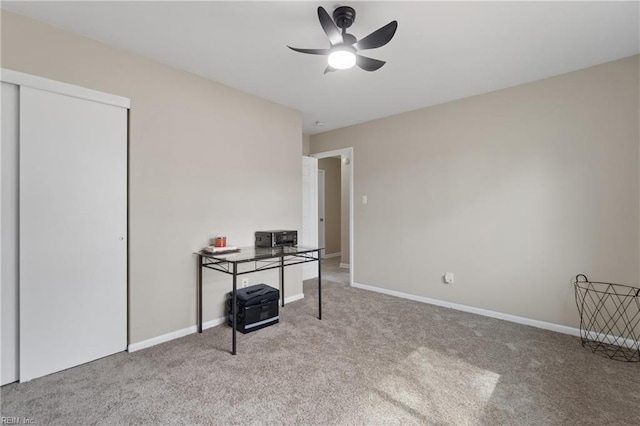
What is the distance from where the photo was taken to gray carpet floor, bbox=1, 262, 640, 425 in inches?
66.5

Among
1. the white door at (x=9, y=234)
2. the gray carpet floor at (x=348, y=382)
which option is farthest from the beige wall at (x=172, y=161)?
the gray carpet floor at (x=348, y=382)

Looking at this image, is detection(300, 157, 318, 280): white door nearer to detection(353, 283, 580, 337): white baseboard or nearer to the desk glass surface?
detection(353, 283, 580, 337): white baseboard

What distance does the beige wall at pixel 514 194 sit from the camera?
2.56 m

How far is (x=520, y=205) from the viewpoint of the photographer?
3.04 m

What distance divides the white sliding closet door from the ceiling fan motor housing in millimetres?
1853

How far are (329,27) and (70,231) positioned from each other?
2332 millimetres

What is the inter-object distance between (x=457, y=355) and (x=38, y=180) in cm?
Answer: 342

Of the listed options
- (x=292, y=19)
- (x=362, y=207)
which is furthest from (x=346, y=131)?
(x=292, y=19)

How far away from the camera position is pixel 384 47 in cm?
235

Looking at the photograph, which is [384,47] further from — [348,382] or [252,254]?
[348,382]

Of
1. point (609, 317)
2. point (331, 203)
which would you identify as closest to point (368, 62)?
point (609, 317)

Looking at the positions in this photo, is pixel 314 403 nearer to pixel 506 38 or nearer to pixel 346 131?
pixel 506 38

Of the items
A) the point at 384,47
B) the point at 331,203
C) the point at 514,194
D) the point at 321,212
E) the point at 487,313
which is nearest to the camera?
the point at 384,47

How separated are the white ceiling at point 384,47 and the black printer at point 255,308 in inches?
85.3
